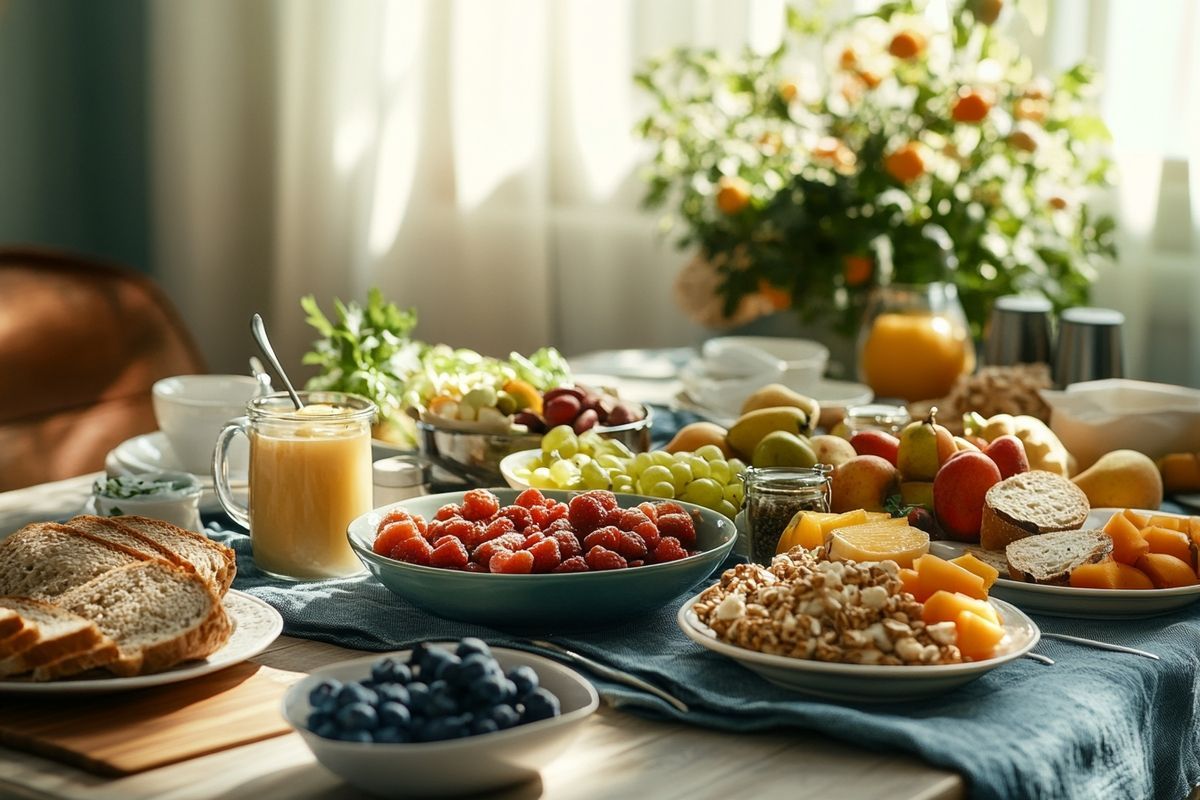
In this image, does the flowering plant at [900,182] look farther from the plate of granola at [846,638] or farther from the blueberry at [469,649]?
the blueberry at [469,649]

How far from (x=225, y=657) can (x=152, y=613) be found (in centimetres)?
7

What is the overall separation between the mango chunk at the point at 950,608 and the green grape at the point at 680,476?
15.3 inches

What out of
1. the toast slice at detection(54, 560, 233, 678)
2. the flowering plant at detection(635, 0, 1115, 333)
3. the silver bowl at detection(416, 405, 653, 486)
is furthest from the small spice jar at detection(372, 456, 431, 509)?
the flowering plant at detection(635, 0, 1115, 333)

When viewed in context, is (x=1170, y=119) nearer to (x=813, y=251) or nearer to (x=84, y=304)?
(x=813, y=251)

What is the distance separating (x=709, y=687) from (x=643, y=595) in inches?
5.3

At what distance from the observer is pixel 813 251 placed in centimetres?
235

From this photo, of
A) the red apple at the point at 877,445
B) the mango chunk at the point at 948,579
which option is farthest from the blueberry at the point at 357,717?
the red apple at the point at 877,445

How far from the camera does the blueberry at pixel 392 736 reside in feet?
2.72

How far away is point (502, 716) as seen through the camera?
84 centimetres

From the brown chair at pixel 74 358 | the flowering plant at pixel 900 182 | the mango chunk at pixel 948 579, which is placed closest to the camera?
the mango chunk at pixel 948 579

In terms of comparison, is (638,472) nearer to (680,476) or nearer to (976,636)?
(680,476)

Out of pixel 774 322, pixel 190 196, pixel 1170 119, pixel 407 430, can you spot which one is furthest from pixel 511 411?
pixel 190 196

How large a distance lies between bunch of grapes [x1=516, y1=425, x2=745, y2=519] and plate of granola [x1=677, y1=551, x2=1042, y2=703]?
320 millimetres

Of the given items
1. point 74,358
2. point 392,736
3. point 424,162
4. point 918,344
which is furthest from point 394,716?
point 424,162
